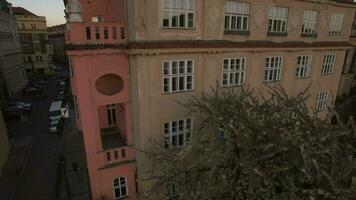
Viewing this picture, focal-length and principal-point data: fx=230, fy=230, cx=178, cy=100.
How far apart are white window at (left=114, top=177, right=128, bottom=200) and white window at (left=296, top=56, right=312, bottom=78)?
14.3 m

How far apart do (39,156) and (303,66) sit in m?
24.5

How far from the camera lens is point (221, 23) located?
1302 centimetres

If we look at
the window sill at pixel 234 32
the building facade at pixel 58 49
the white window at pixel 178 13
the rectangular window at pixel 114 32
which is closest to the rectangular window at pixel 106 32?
the rectangular window at pixel 114 32

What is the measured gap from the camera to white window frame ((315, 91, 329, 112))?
63.4ft

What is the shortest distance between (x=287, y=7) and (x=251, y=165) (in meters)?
12.2

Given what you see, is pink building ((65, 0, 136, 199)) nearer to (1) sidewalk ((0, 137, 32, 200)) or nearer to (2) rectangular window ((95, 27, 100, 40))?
(2) rectangular window ((95, 27, 100, 40))

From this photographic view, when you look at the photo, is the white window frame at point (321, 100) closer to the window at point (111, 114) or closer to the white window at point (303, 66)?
the white window at point (303, 66)

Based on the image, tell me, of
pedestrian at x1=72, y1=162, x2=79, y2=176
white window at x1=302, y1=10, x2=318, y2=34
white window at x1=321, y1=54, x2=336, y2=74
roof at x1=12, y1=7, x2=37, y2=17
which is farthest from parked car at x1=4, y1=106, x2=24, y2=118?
roof at x1=12, y1=7, x2=37, y2=17

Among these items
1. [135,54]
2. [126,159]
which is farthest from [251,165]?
[126,159]

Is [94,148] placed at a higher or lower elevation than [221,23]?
lower

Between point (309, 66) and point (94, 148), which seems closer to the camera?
point (94, 148)

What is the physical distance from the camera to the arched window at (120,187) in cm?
1378

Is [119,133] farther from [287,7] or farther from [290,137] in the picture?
[287,7]

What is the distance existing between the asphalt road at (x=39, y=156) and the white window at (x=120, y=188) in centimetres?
589
